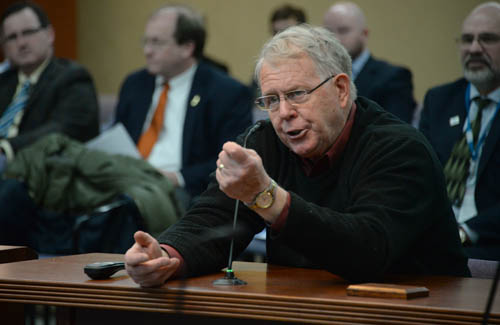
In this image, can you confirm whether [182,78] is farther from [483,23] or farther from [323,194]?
[323,194]

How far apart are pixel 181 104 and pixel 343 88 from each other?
239cm

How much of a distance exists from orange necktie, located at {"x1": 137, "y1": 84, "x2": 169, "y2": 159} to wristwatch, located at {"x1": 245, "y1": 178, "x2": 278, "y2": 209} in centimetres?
271

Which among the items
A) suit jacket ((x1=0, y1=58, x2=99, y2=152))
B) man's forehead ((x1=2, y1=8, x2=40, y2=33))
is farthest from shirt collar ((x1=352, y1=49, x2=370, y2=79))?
man's forehead ((x1=2, y1=8, x2=40, y2=33))

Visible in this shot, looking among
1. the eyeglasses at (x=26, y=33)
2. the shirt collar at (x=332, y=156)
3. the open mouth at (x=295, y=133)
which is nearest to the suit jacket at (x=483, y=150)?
the shirt collar at (x=332, y=156)

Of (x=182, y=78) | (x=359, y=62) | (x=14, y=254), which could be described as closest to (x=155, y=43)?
(x=182, y=78)

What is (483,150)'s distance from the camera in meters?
2.96

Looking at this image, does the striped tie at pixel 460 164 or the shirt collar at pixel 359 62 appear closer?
the striped tie at pixel 460 164

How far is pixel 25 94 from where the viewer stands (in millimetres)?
4406

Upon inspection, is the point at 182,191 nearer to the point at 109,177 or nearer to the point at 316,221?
the point at 109,177

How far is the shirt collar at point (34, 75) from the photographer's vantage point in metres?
4.43

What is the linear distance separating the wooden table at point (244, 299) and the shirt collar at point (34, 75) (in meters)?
2.81

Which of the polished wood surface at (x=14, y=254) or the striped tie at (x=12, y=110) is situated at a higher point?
the striped tie at (x=12, y=110)

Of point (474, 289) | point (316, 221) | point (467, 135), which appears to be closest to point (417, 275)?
point (474, 289)

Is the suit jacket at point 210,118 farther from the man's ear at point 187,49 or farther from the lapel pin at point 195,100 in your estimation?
the man's ear at point 187,49
